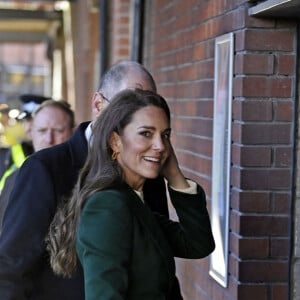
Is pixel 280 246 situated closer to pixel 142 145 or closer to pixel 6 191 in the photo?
pixel 142 145

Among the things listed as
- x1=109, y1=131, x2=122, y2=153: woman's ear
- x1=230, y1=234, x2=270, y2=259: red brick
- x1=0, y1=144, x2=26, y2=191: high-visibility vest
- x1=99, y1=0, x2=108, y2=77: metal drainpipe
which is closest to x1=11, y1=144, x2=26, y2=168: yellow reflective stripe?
x1=0, y1=144, x2=26, y2=191: high-visibility vest

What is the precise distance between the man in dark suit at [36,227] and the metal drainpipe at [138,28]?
11.2 feet

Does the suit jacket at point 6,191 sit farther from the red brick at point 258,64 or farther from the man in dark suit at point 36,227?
the red brick at point 258,64

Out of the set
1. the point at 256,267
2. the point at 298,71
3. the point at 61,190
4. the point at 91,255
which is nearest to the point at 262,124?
the point at 298,71

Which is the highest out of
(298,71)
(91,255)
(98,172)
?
(298,71)

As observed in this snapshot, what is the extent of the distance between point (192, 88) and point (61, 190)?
5.82 feet

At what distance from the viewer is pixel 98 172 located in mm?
2559

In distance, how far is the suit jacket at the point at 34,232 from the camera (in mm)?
2955

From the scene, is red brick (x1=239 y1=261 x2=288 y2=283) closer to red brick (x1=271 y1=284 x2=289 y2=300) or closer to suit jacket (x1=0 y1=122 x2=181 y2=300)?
red brick (x1=271 y1=284 x2=289 y2=300)

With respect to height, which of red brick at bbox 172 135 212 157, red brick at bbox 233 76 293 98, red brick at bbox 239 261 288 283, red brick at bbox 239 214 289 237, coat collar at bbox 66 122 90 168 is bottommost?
red brick at bbox 239 261 288 283

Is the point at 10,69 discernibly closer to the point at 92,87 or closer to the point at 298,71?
the point at 92,87

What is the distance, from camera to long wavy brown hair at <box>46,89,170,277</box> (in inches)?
100.0

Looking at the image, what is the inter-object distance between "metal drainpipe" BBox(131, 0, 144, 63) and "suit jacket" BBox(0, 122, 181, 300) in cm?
346

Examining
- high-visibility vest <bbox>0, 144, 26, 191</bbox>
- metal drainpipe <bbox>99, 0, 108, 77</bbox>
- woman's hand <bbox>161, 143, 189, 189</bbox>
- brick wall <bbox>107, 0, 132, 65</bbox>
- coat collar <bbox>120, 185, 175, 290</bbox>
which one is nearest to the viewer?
A: coat collar <bbox>120, 185, 175, 290</bbox>
